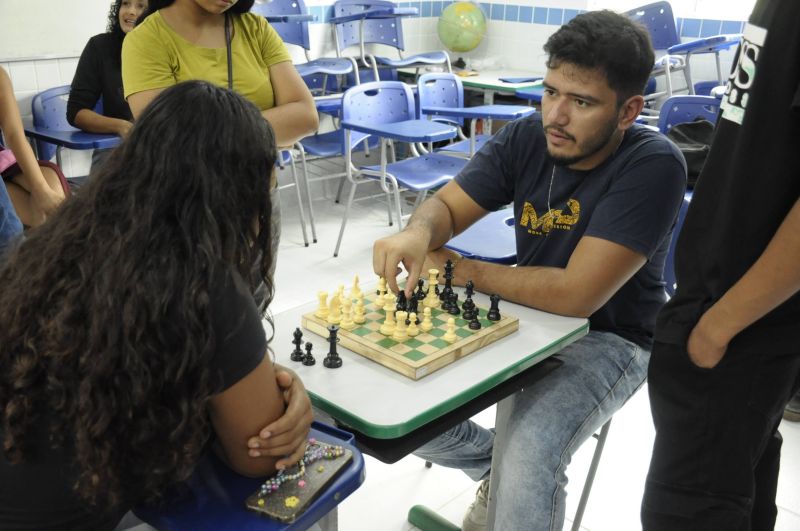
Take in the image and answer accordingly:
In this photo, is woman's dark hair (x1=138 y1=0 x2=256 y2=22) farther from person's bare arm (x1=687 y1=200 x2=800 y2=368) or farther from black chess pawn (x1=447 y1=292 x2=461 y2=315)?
person's bare arm (x1=687 y1=200 x2=800 y2=368)

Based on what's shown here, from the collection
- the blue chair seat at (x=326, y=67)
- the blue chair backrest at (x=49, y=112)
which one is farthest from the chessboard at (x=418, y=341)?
the blue chair seat at (x=326, y=67)

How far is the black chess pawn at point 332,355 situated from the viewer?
1.33 m

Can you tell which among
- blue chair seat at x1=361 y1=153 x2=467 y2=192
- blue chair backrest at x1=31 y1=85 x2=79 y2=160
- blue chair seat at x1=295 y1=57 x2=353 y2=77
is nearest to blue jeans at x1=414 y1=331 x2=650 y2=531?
blue chair seat at x1=361 y1=153 x2=467 y2=192

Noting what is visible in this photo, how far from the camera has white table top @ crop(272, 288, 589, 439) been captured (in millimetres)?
1183

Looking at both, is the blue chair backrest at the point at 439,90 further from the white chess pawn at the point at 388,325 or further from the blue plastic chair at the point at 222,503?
the blue plastic chair at the point at 222,503

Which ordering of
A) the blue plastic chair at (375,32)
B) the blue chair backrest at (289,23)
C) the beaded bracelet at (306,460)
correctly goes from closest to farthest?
the beaded bracelet at (306,460) < the blue chair backrest at (289,23) < the blue plastic chair at (375,32)

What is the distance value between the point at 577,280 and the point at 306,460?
79 centimetres

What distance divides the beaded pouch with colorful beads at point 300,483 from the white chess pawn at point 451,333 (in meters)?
0.36

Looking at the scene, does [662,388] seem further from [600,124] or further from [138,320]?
[138,320]

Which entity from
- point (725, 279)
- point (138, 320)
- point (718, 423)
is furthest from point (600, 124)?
point (138, 320)

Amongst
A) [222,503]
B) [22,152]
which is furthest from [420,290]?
[22,152]

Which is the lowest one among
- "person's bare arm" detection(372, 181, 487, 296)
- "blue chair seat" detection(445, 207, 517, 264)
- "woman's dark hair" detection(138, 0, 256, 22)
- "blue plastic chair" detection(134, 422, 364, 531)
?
"blue chair seat" detection(445, 207, 517, 264)

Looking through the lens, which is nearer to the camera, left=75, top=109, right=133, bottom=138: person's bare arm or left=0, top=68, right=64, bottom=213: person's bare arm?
left=0, top=68, right=64, bottom=213: person's bare arm

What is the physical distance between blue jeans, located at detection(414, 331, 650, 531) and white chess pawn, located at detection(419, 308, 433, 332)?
0.95 feet
